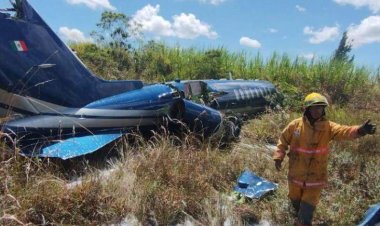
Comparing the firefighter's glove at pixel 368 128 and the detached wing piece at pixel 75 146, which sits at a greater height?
the firefighter's glove at pixel 368 128

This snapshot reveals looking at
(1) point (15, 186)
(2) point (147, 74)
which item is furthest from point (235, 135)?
(2) point (147, 74)

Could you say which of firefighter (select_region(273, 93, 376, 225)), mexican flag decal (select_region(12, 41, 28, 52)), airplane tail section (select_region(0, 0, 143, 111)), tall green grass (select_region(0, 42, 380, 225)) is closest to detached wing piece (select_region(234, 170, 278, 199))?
tall green grass (select_region(0, 42, 380, 225))

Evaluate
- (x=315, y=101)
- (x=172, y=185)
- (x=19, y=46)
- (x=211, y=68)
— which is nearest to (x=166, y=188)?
(x=172, y=185)

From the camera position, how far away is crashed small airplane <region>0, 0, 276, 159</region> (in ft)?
20.7

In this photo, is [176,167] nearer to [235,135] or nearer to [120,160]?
[120,160]

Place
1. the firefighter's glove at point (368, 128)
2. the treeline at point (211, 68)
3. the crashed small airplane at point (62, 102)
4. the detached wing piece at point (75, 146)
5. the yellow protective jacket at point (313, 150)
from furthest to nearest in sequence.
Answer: the treeline at point (211, 68)
the crashed small airplane at point (62, 102)
the detached wing piece at point (75, 146)
the yellow protective jacket at point (313, 150)
the firefighter's glove at point (368, 128)

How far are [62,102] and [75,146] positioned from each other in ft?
2.96

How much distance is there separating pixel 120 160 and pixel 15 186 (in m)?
1.91

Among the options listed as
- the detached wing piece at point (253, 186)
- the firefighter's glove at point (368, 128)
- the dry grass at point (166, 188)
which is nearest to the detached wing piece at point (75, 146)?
the dry grass at point (166, 188)

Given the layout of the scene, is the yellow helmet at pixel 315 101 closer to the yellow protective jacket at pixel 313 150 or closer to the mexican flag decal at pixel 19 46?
the yellow protective jacket at pixel 313 150

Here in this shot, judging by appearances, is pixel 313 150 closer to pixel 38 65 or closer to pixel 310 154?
pixel 310 154

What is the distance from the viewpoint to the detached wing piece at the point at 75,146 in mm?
5941

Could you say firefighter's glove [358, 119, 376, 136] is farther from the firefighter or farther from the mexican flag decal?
the mexican flag decal

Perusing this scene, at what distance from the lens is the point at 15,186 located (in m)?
4.72
